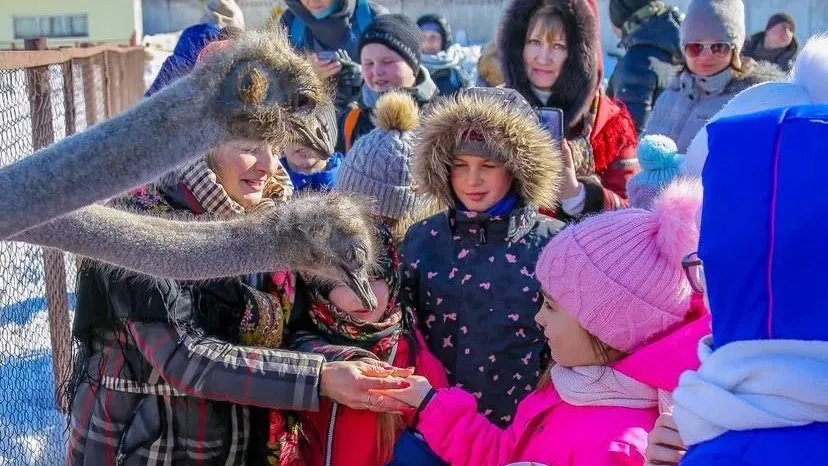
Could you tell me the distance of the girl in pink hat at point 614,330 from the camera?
180 centimetres

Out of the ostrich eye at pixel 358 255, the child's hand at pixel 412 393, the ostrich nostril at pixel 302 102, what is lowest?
the child's hand at pixel 412 393

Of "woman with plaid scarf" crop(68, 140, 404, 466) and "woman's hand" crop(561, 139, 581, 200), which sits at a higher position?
"woman's hand" crop(561, 139, 581, 200)

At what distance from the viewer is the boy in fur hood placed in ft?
8.55

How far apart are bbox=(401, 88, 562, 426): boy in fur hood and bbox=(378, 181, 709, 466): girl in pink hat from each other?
0.53 metres

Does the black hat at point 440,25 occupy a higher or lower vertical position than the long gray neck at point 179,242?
lower

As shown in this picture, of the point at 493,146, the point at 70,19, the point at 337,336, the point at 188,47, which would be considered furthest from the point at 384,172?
the point at 70,19

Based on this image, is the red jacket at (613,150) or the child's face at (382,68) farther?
the child's face at (382,68)

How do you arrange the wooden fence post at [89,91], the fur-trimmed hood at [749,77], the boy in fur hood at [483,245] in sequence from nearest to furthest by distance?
the boy in fur hood at [483,245] < the fur-trimmed hood at [749,77] < the wooden fence post at [89,91]

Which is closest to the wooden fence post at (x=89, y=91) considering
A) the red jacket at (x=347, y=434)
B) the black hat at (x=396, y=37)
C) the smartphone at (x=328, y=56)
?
the smartphone at (x=328, y=56)

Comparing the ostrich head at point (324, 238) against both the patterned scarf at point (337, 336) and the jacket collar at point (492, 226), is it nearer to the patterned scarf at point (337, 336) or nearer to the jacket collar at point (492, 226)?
the patterned scarf at point (337, 336)

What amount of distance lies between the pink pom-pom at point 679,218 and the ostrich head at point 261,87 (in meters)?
0.80

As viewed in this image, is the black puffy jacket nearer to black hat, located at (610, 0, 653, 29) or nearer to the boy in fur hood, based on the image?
black hat, located at (610, 0, 653, 29)

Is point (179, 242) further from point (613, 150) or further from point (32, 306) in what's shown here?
point (32, 306)

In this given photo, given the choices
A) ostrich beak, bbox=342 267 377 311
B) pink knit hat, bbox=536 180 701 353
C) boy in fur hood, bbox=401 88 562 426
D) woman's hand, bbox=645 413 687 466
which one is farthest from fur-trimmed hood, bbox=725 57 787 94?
woman's hand, bbox=645 413 687 466
